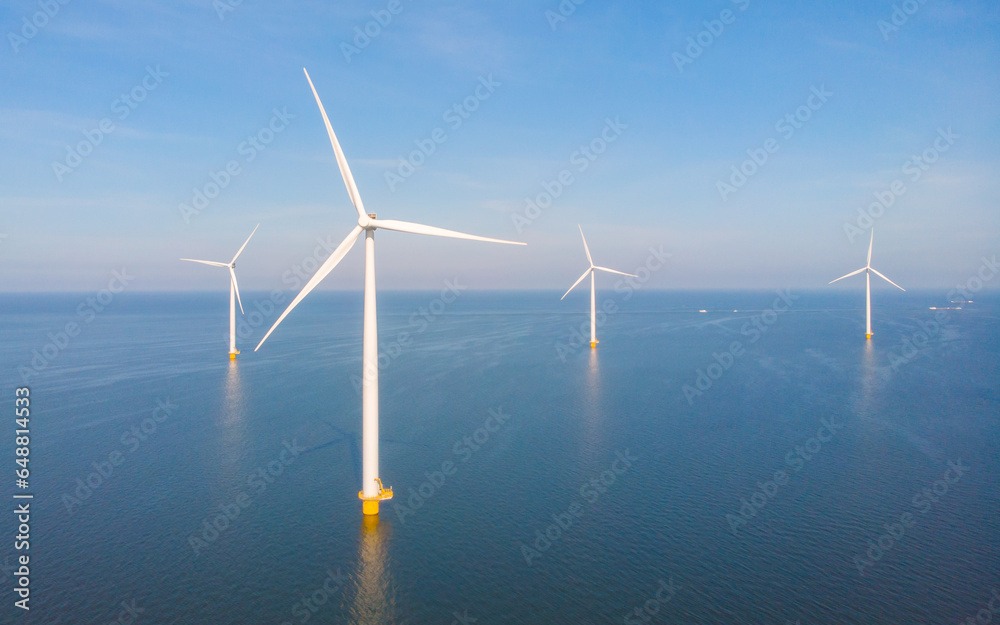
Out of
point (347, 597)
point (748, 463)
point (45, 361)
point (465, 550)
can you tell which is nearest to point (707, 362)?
point (748, 463)

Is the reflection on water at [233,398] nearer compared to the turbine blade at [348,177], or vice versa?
the turbine blade at [348,177]

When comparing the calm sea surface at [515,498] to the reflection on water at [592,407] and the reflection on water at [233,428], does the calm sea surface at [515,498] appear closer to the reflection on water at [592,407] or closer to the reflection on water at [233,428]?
the reflection on water at [592,407]

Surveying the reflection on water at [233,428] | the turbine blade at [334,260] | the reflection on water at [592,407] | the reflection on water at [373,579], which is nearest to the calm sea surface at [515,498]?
the reflection on water at [373,579]

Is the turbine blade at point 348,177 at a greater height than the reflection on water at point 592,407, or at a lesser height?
greater

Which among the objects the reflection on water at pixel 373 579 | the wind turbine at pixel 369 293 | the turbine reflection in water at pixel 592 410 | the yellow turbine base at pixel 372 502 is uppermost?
the wind turbine at pixel 369 293

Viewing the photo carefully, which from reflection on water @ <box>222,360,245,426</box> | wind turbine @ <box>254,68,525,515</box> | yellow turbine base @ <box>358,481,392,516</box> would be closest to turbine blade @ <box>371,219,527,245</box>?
wind turbine @ <box>254,68,525,515</box>

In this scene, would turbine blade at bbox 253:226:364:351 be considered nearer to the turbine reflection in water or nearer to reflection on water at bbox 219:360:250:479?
reflection on water at bbox 219:360:250:479

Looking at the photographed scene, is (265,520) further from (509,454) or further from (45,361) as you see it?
(45,361)
